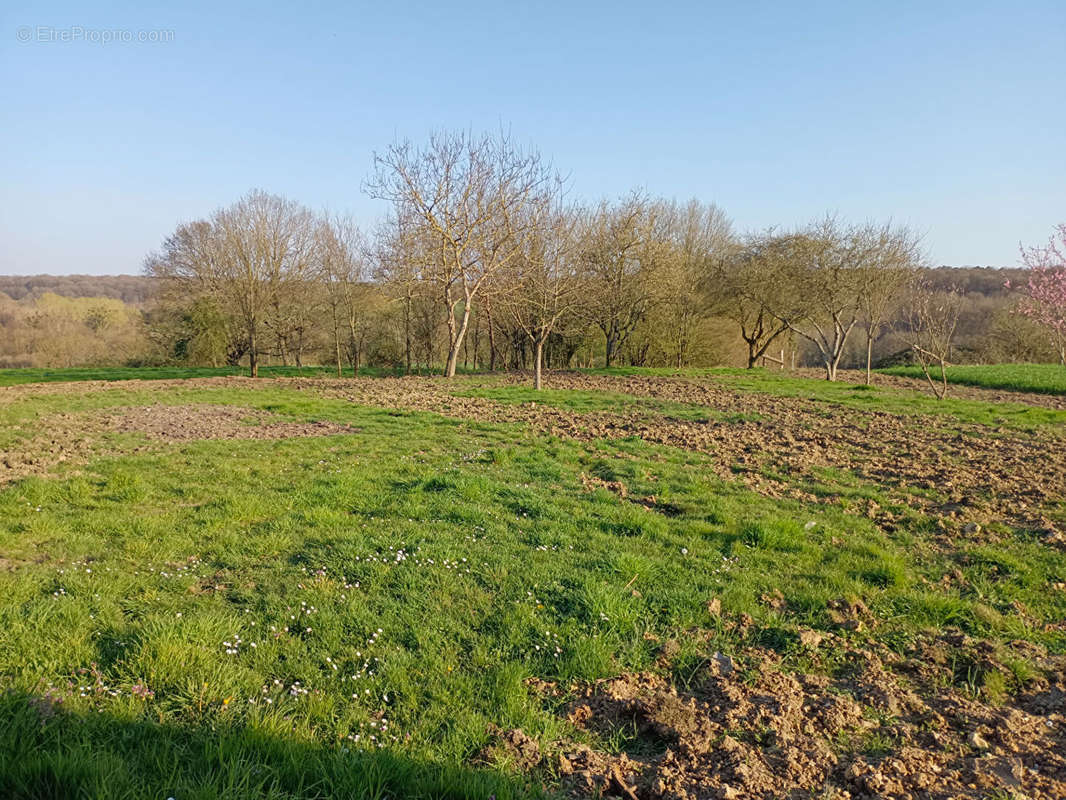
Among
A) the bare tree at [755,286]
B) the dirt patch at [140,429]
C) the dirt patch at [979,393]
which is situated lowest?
the dirt patch at [140,429]

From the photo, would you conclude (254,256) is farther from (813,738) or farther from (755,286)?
(813,738)

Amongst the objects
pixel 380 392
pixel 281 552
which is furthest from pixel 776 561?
pixel 380 392

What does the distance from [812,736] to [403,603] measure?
299 centimetres

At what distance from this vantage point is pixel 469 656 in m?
3.82

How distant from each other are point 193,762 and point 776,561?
5.13m

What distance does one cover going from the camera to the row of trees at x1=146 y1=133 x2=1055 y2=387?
1013 inches

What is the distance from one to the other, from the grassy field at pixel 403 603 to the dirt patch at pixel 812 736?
13 centimetres

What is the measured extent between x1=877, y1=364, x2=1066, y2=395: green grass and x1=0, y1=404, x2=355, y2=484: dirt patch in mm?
27718

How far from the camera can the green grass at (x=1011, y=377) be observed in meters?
23.1

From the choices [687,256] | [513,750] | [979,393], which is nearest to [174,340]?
[687,256]

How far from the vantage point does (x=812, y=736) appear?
3174 mm

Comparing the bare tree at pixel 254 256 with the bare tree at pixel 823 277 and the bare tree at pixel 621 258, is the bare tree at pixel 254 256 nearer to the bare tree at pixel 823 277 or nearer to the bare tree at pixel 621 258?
the bare tree at pixel 621 258

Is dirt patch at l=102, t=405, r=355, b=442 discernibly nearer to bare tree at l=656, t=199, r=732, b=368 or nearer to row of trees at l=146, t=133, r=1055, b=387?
row of trees at l=146, t=133, r=1055, b=387

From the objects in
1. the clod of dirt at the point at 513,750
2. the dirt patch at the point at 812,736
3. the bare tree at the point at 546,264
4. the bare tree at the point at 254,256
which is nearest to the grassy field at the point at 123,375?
the bare tree at the point at 254,256
